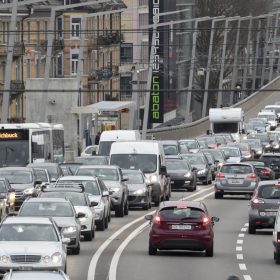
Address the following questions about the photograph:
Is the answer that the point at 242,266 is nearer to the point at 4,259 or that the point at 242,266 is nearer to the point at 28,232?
the point at 28,232

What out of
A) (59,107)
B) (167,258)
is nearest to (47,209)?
(167,258)

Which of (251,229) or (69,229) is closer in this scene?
(69,229)

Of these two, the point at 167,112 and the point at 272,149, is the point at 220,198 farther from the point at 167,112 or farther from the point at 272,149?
the point at 167,112

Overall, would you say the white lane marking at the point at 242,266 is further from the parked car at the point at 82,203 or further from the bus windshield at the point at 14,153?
the bus windshield at the point at 14,153

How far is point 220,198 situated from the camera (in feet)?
194

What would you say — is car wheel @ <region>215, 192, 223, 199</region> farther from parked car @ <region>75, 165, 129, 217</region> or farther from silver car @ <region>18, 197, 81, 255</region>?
silver car @ <region>18, 197, 81, 255</region>

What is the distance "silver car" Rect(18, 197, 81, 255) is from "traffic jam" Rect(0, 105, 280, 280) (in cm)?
2

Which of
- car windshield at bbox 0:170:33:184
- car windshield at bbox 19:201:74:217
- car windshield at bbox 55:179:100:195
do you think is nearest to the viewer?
car windshield at bbox 19:201:74:217

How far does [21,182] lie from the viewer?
50.1m

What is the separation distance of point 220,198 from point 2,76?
1745 inches

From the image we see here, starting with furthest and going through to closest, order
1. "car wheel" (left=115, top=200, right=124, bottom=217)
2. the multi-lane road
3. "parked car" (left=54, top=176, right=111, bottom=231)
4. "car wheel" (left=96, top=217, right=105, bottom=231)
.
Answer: "car wheel" (left=115, top=200, right=124, bottom=217) < "car wheel" (left=96, top=217, right=105, bottom=231) < "parked car" (left=54, top=176, right=111, bottom=231) < the multi-lane road

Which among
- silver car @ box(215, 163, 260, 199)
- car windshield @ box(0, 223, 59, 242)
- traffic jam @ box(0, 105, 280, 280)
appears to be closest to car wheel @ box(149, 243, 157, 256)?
traffic jam @ box(0, 105, 280, 280)

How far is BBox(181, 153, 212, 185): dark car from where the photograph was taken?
68375 millimetres

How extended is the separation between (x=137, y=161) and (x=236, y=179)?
Answer: 169 inches
